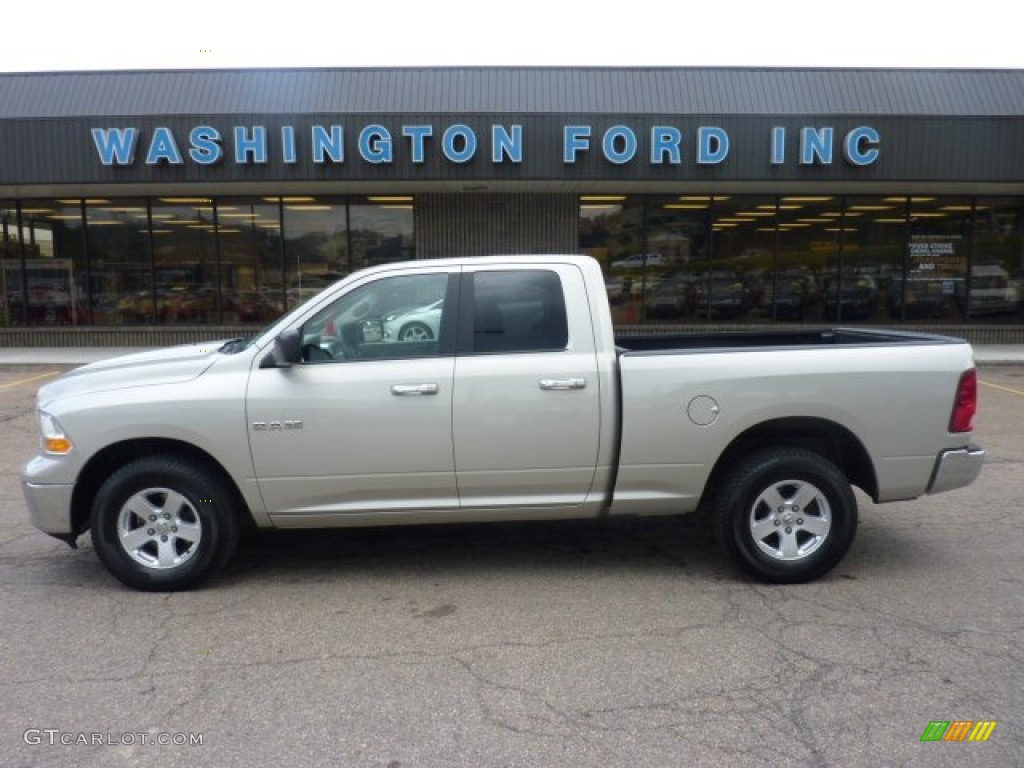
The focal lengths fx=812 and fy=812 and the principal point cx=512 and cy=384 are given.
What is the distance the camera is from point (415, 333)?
4637 millimetres

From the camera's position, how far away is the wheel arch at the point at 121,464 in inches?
176

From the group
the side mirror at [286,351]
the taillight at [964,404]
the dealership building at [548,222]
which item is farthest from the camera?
the dealership building at [548,222]

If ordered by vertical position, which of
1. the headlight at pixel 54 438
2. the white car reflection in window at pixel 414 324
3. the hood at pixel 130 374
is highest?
the white car reflection in window at pixel 414 324

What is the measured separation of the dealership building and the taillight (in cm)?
1105

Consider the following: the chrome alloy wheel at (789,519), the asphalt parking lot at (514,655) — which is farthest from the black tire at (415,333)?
the chrome alloy wheel at (789,519)

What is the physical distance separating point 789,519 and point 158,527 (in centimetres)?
353

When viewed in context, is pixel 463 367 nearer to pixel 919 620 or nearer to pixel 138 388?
pixel 138 388

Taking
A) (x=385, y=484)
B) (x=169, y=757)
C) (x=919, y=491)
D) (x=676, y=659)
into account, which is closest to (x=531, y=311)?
(x=385, y=484)

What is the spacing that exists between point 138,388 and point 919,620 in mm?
4290

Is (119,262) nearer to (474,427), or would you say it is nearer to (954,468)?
(474,427)

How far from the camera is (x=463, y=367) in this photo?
450 cm

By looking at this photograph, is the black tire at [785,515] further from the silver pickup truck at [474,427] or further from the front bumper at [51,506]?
the front bumper at [51,506]

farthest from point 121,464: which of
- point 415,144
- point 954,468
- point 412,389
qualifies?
point 415,144

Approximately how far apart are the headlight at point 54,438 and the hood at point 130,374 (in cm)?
12
